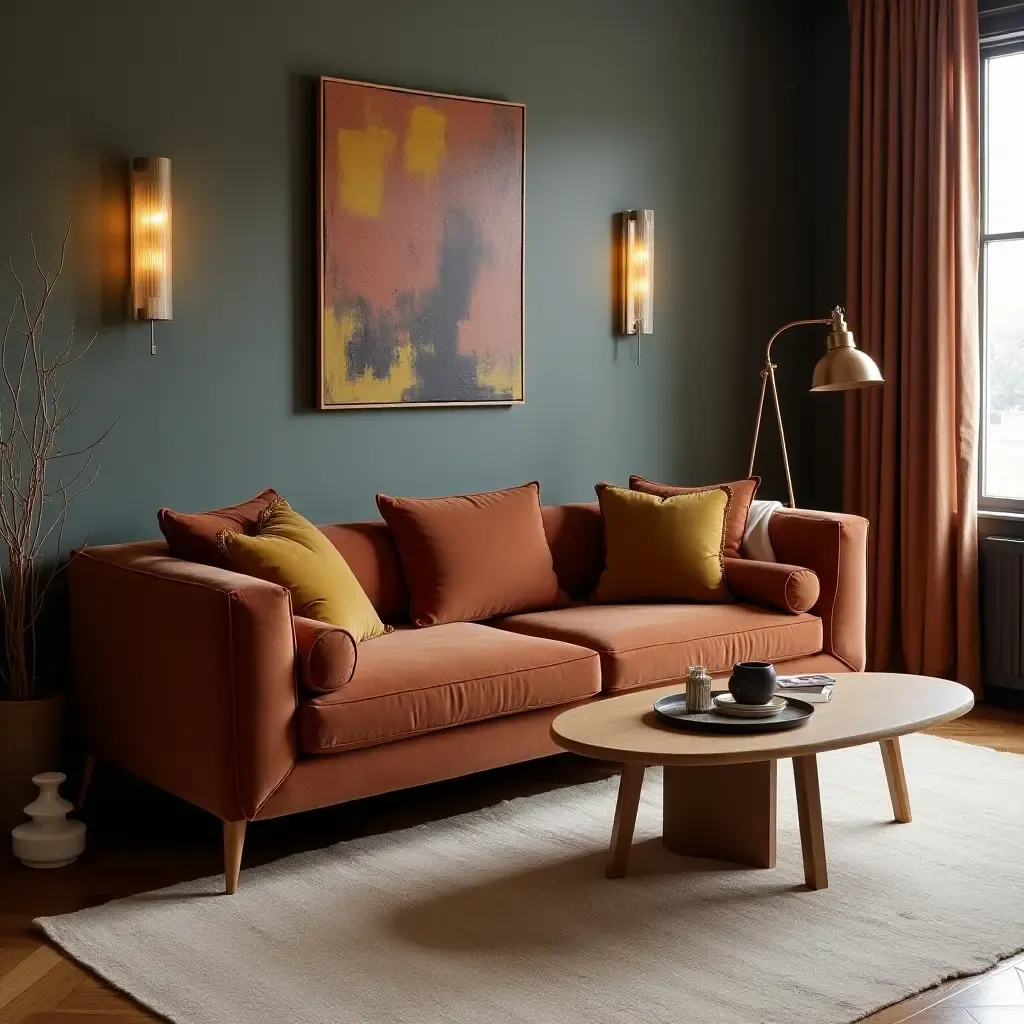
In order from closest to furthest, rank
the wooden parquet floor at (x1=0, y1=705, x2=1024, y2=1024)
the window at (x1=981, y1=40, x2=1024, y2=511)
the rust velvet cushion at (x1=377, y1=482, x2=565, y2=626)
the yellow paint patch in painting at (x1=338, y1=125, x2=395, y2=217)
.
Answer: the wooden parquet floor at (x1=0, y1=705, x2=1024, y2=1024) → the rust velvet cushion at (x1=377, y1=482, x2=565, y2=626) → the yellow paint patch in painting at (x1=338, y1=125, x2=395, y2=217) → the window at (x1=981, y1=40, x2=1024, y2=511)

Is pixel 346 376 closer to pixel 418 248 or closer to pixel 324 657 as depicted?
pixel 418 248

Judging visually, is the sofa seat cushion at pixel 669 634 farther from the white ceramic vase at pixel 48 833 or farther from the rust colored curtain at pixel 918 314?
the white ceramic vase at pixel 48 833

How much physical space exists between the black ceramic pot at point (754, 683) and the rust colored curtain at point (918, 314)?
2354 millimetres

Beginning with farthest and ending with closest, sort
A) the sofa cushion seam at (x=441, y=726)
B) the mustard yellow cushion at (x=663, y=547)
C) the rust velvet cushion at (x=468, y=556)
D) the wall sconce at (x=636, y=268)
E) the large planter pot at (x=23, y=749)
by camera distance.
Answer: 1. the wall sconce at (x=636, y=268)
2. the mustard yellow cushion at (x=663, y=547)
3. the rust velvet cushion at (x=468, y=556)
4. the large planter pot at (x=23, y=749)
5. the sofa cushion seam at (x=441, y=726)

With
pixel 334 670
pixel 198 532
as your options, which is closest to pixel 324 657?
pixel 334 670

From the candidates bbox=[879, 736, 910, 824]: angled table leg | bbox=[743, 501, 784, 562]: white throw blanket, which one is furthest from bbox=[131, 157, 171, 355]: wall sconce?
bbox=[879, 736, 910, 824]: angled table leg

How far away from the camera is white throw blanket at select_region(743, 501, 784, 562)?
503 cm

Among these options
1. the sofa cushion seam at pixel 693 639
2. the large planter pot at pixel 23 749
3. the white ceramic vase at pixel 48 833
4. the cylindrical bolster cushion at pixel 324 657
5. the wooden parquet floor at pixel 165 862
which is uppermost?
the cylindrical bolster cushion at pixel 324 657

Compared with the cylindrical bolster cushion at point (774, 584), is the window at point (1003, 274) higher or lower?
higher

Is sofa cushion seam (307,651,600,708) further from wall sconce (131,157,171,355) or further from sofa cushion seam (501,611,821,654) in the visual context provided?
wall sconce (131,157,171,355)

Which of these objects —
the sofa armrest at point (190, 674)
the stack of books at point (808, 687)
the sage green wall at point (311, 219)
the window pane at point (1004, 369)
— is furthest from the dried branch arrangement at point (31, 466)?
the window pane at point (1004, 369)

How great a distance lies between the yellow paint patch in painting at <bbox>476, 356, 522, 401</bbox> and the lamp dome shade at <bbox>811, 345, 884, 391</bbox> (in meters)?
1.09

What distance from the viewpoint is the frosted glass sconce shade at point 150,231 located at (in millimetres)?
4176

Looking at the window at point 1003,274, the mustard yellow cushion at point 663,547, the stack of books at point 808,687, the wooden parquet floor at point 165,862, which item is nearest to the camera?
the wooden parquet floor at point 165,862
